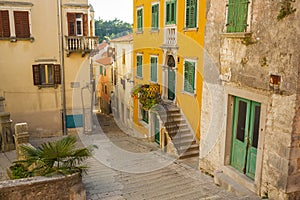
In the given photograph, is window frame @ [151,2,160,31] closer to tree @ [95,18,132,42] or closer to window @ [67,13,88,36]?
window @ [67,13,88,36]

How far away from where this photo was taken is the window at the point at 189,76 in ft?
42.7

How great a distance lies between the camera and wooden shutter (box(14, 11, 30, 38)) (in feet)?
53.8

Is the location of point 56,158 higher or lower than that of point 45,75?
lower

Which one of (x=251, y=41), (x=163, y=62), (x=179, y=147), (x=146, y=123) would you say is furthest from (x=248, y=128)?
(x=146, y=123)

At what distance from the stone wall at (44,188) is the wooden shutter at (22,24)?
12224mm

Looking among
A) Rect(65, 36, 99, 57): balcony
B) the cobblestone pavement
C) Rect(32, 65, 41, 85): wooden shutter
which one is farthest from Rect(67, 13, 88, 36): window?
the cobblestone pavement

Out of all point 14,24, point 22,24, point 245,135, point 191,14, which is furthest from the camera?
point 22,24

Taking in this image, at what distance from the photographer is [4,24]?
1614cm

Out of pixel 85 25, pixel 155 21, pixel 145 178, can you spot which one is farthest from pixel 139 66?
pixel 145 178

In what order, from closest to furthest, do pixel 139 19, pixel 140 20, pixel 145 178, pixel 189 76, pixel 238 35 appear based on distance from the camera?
pixel 238 35 < pixel 145 178 < pixel 189 76 < pixel 140 20 < pixel 139 19

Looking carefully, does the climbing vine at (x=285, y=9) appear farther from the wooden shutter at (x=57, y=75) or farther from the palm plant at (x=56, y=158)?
the wooden shutter at (x=57, y=75)

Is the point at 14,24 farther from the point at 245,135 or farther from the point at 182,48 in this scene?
the point at 245,135

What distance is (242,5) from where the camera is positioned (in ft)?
24.1

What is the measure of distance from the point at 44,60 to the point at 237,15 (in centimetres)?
1301
